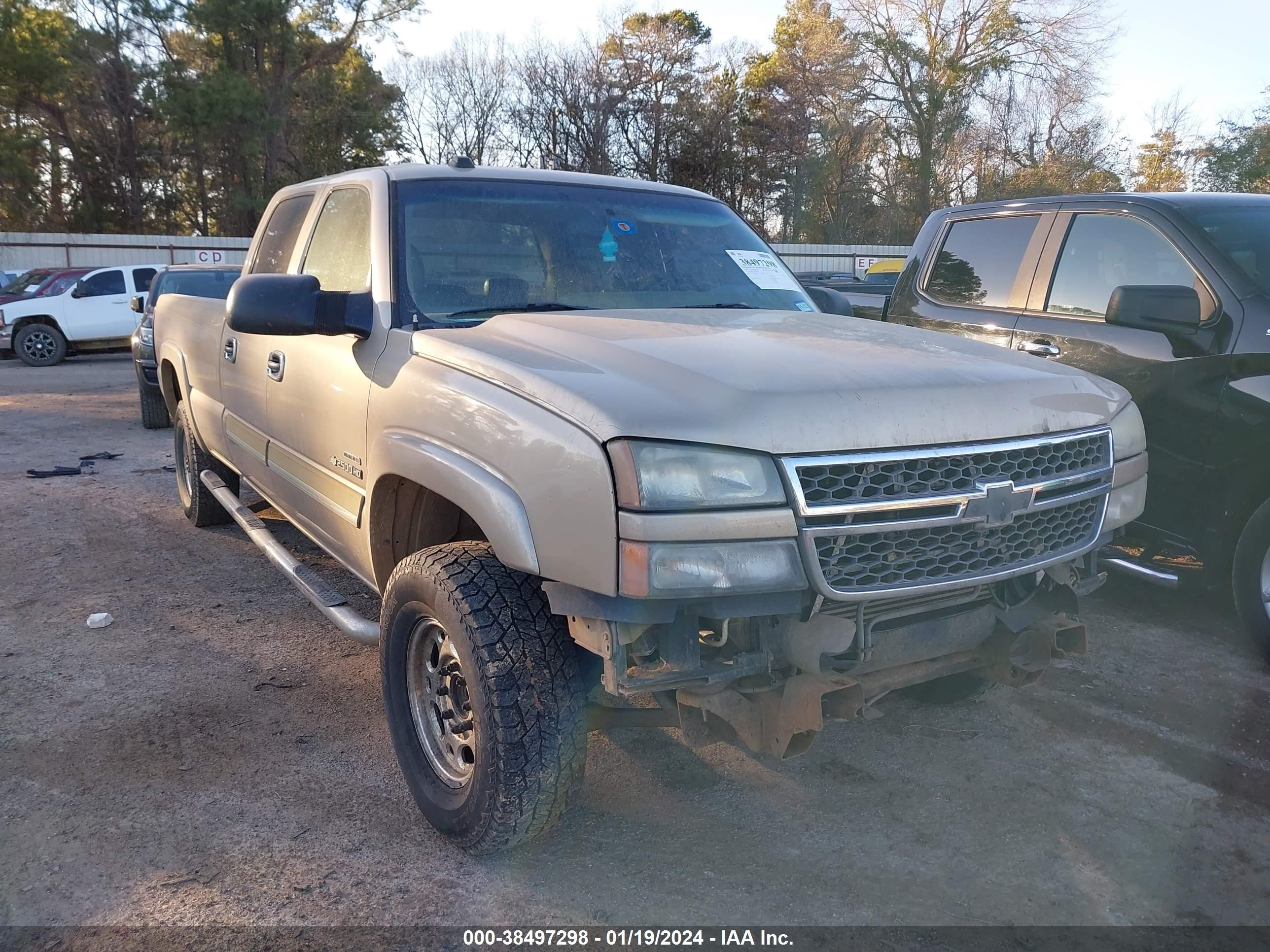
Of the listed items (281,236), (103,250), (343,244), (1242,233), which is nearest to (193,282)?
(281,236)

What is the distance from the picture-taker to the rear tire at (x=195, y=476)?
19.3 feet

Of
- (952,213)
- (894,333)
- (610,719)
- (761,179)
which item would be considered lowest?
(610,719)

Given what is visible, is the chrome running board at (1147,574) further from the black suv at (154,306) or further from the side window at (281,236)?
the black suv at (154,306)

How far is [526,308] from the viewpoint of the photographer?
3.32 meters

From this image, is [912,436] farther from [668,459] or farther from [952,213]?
[952,213]

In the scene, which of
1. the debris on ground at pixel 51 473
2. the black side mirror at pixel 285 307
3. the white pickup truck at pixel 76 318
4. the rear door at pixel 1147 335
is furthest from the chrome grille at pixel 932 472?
the white pickup truck at pixel 76 318

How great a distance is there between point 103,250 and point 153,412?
19980mm

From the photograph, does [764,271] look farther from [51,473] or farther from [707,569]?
[51,473]

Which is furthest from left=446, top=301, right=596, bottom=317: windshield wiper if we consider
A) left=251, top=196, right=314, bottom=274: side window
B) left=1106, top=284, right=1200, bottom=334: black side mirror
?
left=1106, top=284, right=1200, bottom=334: black side mirror

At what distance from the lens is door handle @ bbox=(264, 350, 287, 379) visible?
13.1 ft

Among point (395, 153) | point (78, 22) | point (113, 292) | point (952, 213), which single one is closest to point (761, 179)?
point (395, 153)

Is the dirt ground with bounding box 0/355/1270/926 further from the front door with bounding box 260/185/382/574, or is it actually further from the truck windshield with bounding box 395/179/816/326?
the truck windshield with bounding box 395/179/816/326

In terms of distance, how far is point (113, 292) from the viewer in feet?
57.6

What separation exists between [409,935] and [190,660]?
7.34 ft
